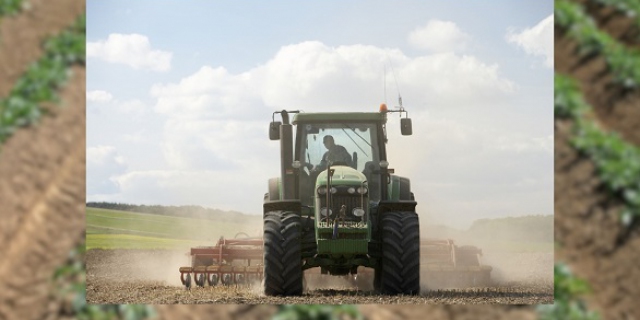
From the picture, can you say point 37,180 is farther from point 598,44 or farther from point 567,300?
point 598,44

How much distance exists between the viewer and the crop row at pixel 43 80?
6852mm

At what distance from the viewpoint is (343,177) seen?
367 inches

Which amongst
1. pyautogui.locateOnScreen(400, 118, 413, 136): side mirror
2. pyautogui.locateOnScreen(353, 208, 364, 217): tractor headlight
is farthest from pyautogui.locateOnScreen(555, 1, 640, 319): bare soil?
pyautogui.locateOnScreen(353, 208, 364, 217): tractor headlight

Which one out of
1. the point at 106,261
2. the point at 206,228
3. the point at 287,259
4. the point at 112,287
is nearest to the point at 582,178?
the point at 287,259

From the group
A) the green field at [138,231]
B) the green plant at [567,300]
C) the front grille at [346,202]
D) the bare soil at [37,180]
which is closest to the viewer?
the green plant at [567,300]

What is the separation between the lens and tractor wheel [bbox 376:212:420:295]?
9031mm

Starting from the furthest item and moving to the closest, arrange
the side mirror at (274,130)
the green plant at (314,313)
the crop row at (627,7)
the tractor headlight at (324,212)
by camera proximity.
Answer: the side mirror at (274,130) < the tractor headlight at (324,212) < the crop row at (627,7) < the green plant at (314,313)

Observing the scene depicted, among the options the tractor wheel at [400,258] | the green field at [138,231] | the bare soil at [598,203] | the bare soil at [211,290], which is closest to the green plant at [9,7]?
the bare soil at [211,290]

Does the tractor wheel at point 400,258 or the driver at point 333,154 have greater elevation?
the driver at point 333,154

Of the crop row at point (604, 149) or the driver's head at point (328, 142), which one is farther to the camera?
the driver's head at point (328, 142)

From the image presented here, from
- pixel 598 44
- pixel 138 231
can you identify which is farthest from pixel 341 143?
pixel 138 231

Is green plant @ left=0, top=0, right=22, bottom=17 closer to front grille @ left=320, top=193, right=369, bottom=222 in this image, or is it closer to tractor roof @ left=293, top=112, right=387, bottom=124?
tractor roof @ left=293, top=112, right=387, bottom=124

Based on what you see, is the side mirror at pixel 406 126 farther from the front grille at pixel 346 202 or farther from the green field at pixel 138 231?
the green field at pixel 138 231

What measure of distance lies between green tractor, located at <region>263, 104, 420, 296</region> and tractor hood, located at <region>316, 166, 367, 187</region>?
0.04 feet
